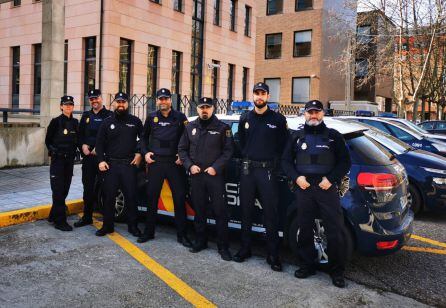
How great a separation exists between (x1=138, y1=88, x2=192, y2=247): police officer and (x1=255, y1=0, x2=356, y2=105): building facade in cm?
2835

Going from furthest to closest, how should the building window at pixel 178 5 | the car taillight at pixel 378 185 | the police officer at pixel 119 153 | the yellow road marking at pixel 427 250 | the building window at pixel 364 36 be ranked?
the building window at pixel 364 36
the building window at pixel 178 5
the police officer at pixel 119 153
the yellow road marking at pixel 427 250
the car taillight at pixel 378 185

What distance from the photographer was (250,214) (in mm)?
5109

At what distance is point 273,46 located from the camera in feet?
117

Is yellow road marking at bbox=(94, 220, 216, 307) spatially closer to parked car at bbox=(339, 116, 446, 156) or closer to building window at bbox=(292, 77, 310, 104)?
parked car at bbox=(339, 116, 446, 156)

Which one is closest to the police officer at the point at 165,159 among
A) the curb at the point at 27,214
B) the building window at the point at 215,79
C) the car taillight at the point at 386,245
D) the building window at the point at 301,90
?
the curb at the point at 27,214

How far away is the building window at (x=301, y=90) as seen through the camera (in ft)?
112

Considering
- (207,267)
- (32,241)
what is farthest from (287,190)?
(32,241)

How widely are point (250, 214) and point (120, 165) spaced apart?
196cm

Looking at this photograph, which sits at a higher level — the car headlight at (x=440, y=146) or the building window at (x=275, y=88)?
the building window at (x=275, y=88)

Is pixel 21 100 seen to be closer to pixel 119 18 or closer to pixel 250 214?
pixel 119 18

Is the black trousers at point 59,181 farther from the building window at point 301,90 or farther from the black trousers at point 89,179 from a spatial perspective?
the building window at point 301,90

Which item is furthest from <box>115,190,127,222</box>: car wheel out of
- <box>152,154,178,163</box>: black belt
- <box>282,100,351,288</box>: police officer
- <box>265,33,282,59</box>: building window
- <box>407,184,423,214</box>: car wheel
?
<box>265,33,282,59</box>: building window

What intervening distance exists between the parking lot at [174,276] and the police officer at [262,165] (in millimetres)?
347

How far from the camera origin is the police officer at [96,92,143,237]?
5.99 m
